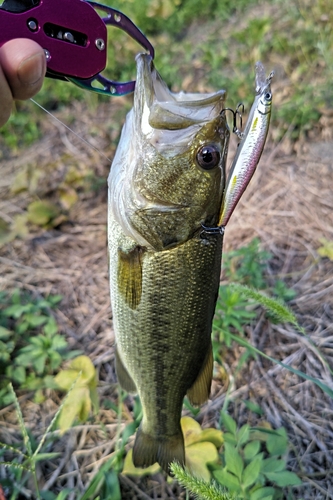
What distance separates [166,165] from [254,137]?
394mm

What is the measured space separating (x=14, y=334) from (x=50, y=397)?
0.47 metres

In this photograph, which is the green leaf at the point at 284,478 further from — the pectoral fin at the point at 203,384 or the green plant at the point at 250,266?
the green plant at the point at 250,266

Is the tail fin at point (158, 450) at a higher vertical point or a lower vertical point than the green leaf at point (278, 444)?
lower

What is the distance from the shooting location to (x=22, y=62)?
112cm

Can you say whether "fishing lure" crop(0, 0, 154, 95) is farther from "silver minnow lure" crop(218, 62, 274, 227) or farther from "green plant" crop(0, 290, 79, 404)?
"green plant" crop(0, 290, 79, 404)

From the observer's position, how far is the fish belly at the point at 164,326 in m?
1.50

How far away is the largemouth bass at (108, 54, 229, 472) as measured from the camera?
140 cm

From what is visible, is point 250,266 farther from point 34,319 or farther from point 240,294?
point 34,319

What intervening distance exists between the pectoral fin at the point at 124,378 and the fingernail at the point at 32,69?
127cm

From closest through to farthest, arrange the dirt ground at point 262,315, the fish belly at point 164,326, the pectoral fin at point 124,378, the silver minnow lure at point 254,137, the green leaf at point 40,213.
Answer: the silver minnow lure at point 254,137
the fish belly at point 164,326
the pectoral fin at point 124,378
the dirt ground at point 262,315
the green leaf at point 40,213

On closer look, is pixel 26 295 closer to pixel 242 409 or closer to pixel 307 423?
pixel 242 409

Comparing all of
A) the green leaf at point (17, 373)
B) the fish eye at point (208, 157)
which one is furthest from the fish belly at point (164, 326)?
the green leaf at point (17, 373)

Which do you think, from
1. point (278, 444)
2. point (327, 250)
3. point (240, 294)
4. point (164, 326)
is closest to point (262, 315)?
point (240, 294)

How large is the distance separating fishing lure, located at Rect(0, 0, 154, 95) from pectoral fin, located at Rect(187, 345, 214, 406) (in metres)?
1.16
